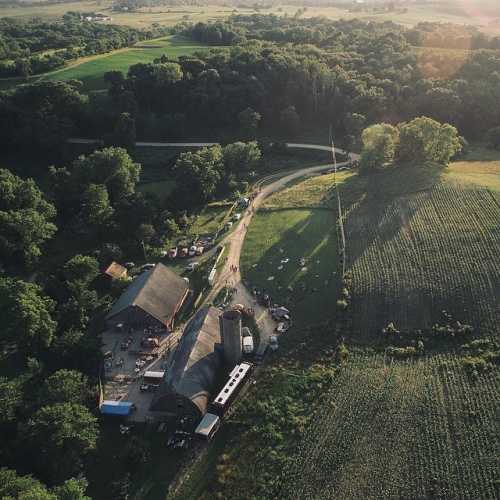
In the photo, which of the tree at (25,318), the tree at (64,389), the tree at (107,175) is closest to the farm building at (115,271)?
the tree at (25,318)

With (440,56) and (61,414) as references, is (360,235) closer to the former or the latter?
(61,414)

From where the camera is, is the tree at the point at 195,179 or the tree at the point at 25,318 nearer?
the tree at the point at 25,318

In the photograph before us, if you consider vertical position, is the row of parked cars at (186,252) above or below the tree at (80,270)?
below

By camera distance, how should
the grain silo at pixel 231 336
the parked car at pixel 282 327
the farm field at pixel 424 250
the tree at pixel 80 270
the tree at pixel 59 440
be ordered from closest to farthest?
the tree at pixel 59 440 → the grain silo at pixel 231 336 → the farm field at pixel 424 250 → the parked car at pixel 282 327 → the tree at pixel 80 270

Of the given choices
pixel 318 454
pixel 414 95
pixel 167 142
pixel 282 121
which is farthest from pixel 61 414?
pixel 414 95

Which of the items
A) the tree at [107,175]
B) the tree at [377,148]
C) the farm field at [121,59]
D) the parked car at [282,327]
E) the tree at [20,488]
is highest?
the farm field at [121,59]

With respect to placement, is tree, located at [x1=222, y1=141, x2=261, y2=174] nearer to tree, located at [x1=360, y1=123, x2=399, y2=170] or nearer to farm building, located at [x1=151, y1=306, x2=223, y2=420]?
tree, located at [x1=360, y1=123, x2=399, y2=170]

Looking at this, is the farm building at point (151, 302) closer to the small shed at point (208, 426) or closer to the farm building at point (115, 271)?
the farm building at point (115, 271)
